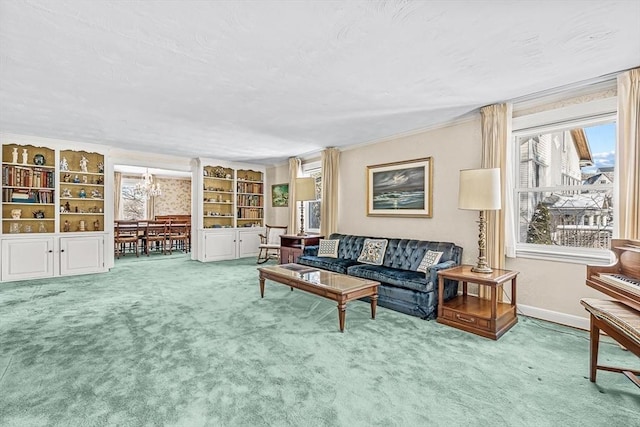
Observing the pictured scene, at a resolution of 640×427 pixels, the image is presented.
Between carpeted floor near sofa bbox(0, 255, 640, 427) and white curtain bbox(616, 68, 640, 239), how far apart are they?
43.6 inches

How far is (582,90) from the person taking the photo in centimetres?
310

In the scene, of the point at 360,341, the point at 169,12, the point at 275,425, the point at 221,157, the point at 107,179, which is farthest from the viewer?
the point at 221,157

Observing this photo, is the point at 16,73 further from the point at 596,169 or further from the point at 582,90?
the point at 596,169

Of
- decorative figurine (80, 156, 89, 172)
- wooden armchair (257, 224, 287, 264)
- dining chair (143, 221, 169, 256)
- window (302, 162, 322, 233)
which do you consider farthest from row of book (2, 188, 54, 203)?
window (302, 162, 322, 233)

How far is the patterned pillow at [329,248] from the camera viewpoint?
515cm

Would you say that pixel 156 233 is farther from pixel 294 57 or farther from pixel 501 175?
pixel 501 175

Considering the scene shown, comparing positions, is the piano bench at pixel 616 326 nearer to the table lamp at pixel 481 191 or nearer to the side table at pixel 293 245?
the table lamp at pixel 481 191

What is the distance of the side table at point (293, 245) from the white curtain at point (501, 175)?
3.04 meters

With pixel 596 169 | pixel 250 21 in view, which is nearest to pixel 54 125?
pixel 250 21

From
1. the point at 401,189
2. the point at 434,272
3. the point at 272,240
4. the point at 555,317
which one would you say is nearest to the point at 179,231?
the point at 272,240

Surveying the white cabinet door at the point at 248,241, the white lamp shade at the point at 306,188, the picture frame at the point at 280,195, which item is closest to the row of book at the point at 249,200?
the picture frame at the point at 280,195

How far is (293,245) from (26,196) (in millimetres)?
4630

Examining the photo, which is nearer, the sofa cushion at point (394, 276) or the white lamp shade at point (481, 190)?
the white lamp shade at point (481, 190)

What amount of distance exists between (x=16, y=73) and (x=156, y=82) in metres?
1.16
